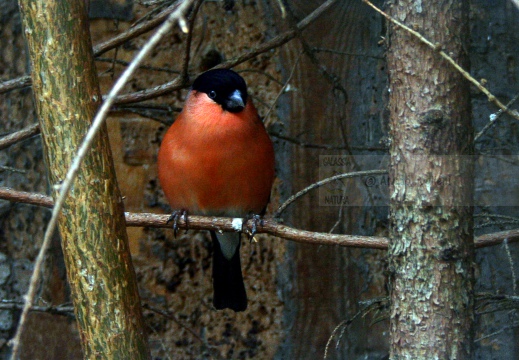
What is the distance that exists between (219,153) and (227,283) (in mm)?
479

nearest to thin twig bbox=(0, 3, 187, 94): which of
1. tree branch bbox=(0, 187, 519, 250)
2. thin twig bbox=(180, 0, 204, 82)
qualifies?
thin twig bbox=(180, 0, 204, 82)

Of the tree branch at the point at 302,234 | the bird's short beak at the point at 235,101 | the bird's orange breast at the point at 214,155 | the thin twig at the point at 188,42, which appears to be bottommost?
the tree branch at the point at 302,234

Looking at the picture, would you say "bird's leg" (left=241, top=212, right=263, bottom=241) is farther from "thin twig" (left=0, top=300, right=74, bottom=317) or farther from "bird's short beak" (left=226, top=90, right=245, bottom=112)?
"thin twig" (left=0, top=300, right=74, bottom=317)

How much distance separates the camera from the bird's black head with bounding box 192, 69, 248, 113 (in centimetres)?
238

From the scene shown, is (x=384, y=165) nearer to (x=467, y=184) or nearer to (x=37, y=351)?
(x=467, y=184)

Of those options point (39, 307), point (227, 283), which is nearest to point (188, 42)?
point (227, 283)

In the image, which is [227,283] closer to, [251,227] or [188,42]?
[251,227]

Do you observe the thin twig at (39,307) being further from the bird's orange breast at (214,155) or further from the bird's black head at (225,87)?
the bird's black head at (225,87)

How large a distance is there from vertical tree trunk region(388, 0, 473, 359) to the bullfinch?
34.8 inches

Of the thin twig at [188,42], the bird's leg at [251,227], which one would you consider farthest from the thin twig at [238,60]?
the bird's leg at [251,227]

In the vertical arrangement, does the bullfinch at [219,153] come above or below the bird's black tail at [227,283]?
above

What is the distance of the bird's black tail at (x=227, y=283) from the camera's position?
2.55 meters

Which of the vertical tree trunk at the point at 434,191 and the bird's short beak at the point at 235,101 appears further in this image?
the bird's short beak at the point at 235,101

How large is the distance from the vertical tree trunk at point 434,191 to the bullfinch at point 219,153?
0.88 metres
